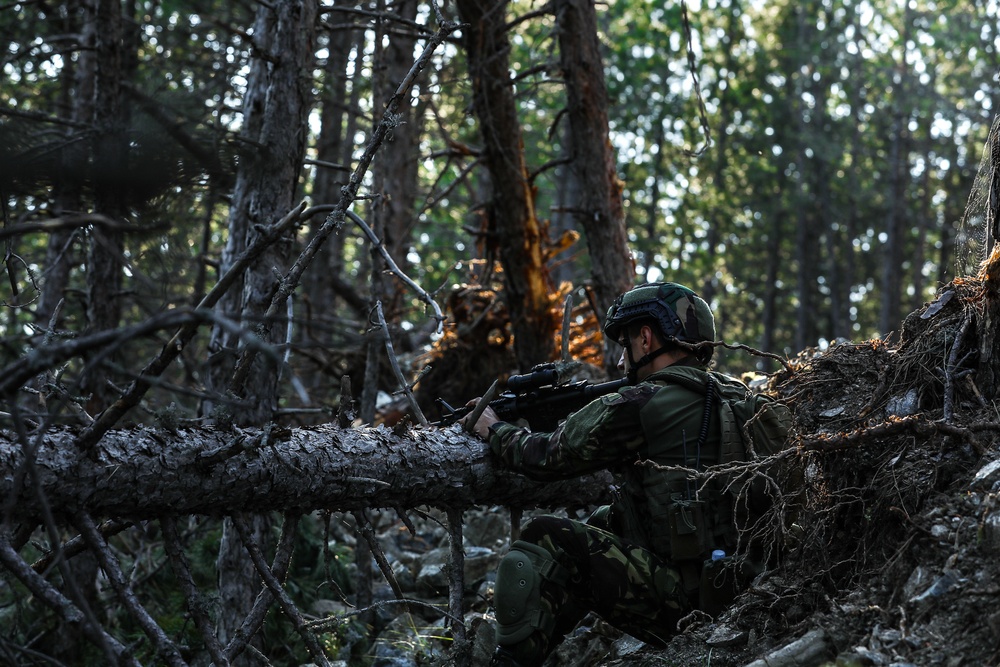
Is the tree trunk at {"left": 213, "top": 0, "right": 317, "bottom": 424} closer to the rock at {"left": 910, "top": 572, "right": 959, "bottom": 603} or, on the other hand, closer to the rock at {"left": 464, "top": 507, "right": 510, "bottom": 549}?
the rock at {"left": 464, "top": 507, "right": 510, "bottom": 549}

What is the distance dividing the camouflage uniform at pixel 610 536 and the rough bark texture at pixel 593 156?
330 cm

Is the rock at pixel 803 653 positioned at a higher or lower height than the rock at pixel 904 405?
lower

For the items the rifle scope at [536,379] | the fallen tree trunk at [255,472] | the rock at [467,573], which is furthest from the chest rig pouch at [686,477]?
the rock at [467,573]

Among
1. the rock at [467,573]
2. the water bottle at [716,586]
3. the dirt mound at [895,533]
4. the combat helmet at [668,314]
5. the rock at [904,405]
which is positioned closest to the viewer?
the dirt mound at [895,533]

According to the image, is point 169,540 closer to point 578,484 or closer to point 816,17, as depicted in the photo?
point 578,484

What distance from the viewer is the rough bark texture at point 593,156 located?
819cm

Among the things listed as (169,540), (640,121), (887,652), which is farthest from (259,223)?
(640,121)

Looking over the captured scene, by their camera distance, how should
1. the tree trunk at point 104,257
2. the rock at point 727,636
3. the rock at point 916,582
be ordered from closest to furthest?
the rock at point 916,582
the rock at point 727,636
the tree trunk at point 104,257

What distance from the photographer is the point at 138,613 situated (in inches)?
149

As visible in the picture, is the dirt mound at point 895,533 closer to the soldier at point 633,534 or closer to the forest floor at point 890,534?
the forest floor at point 890,534

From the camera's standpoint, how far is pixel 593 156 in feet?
27.3

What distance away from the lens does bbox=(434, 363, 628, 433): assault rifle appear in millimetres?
5203

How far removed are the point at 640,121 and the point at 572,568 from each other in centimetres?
2129

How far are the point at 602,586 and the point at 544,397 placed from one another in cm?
105
